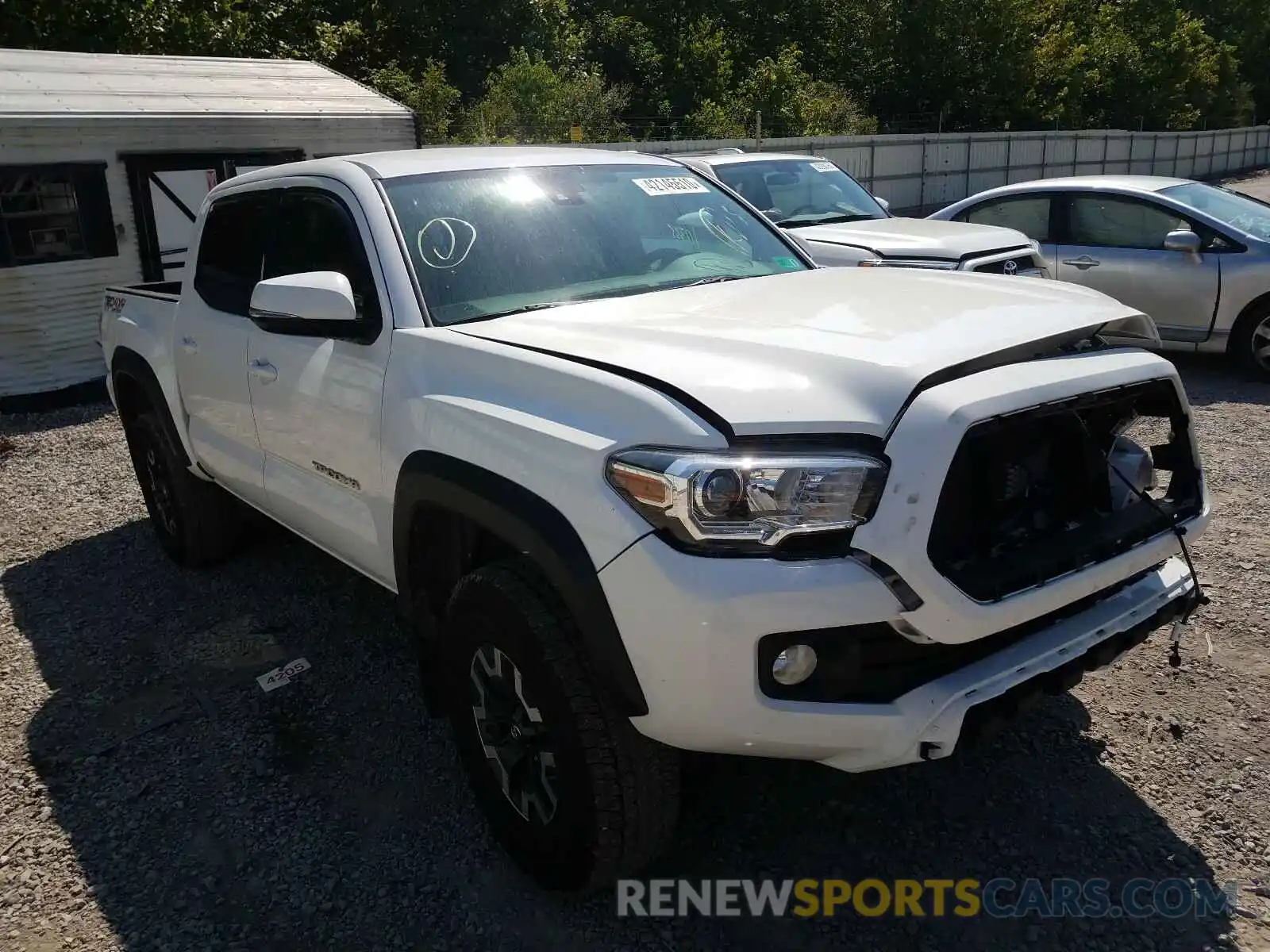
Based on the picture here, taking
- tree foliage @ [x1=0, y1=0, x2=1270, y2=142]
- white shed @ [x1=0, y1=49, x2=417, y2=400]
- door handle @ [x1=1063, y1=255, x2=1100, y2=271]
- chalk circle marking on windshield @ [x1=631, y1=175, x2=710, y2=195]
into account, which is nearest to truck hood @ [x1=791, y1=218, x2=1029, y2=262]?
door handle @ [x1=1063, y1=255, x2=1100, y2=271]

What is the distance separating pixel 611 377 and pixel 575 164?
65.5 inches

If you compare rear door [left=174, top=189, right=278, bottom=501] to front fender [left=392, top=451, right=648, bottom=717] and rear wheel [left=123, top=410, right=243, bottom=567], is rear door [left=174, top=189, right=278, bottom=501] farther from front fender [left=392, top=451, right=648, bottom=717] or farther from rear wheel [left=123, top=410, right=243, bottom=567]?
front fender [left=392, top=451, right=648, bottom=717]

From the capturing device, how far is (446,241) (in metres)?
3.27

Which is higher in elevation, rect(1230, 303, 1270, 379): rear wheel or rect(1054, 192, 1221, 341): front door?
rect(1054, 192, 1221, 341): front door

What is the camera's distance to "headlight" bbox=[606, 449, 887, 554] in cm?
219

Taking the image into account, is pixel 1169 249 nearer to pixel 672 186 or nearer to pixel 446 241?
pixel 672 186

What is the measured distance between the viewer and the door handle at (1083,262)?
8.22m

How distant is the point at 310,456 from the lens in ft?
11.6

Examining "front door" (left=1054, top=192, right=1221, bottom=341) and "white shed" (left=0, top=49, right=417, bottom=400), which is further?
"white shed" (left=0, top=49, right=417, bottom=400)

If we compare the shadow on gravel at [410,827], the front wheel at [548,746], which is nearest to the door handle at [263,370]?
the shadow on gravel at [410,827]

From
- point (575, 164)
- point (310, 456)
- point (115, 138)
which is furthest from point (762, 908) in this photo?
point (115, 138)

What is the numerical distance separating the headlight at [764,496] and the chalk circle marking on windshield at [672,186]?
1.92m

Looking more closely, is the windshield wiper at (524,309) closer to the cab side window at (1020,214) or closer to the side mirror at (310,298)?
the side mirror at (310,298)

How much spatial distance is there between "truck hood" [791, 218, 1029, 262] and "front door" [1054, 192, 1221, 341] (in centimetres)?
80
